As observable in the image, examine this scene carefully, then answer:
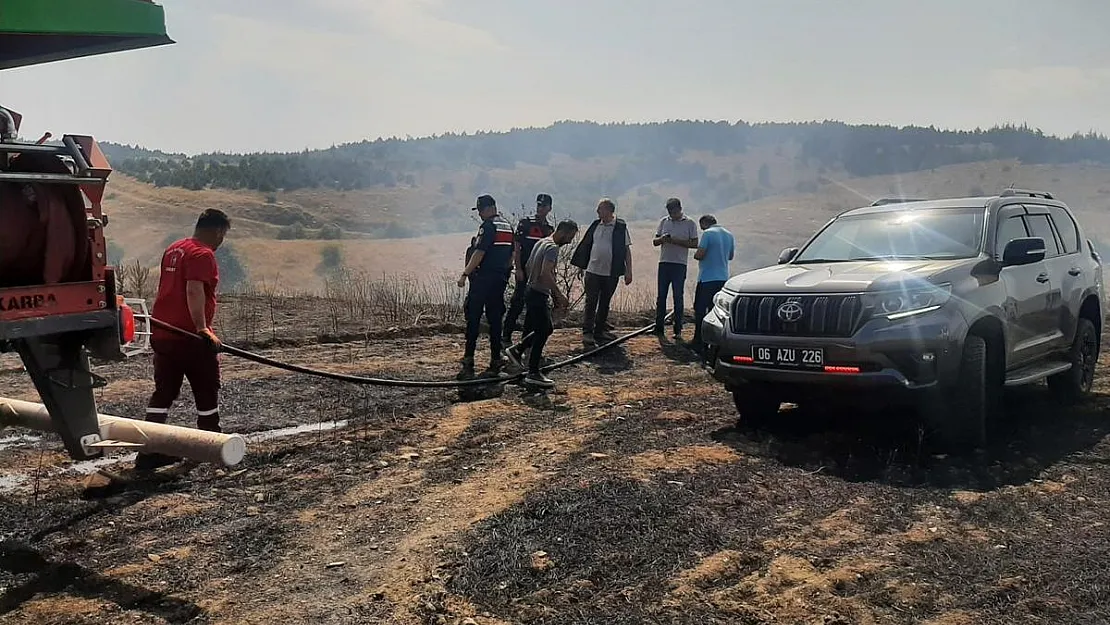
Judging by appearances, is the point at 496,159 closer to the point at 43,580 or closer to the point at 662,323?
the point at 662,323

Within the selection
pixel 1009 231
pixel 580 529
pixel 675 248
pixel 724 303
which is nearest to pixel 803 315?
pixel 724 303

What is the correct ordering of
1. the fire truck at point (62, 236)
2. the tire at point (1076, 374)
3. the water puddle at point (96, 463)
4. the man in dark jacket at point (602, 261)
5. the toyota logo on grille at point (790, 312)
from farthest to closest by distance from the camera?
the man in dark jacket at point (602, 261) → the tire at point (1076, 374) → the toyota logo on grille at point (790, 312) → the water puddle at point (96, 463) → the fire truck at point (62, 236)

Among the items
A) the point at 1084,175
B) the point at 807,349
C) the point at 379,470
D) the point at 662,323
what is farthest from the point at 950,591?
the point at 1084,175

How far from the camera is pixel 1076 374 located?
7441 millimetres

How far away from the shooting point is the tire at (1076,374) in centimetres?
741

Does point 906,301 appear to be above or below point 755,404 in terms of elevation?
above

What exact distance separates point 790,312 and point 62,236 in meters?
4.42

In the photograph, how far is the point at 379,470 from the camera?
5.52m

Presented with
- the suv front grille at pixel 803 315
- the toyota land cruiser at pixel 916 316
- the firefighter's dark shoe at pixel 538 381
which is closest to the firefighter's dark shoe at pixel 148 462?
the firefighter's dark shoe at pixel 538 381

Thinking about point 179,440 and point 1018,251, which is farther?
point 1018,251

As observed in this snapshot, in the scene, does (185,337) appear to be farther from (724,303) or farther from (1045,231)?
(1045,231)

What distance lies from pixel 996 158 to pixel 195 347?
67383 millimetres

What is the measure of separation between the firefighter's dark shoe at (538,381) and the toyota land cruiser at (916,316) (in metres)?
2.13

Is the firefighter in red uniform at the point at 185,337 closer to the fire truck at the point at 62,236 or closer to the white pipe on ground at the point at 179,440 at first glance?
the white pipe on ground at the point at 179,440
